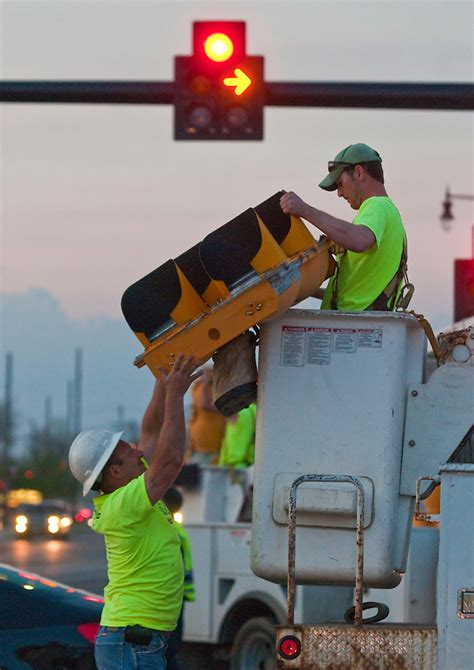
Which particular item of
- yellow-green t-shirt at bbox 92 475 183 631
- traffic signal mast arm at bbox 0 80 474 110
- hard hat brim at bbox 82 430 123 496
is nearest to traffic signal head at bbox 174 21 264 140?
traffic signal mast arm at bbox 0 80 474 110

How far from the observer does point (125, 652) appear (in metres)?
6.55

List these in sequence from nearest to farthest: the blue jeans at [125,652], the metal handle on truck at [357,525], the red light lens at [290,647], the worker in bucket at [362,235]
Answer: the red light lens at [290,647] < the metal handle on truck at [357,525] < the worker in bucket at [362,235] < the blue jeans at [125,652]

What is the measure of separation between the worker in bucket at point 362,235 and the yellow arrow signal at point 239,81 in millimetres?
5670

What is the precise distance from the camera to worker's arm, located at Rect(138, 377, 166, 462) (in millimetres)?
7379

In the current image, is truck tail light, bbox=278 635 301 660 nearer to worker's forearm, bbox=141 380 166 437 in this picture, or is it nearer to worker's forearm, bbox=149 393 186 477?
worker's forearm, bbox=149 393 186 477

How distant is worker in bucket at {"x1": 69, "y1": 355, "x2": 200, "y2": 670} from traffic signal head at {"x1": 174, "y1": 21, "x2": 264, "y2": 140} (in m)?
5.71

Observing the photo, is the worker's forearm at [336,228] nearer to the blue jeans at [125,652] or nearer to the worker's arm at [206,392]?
the blue jeans at [125,652]

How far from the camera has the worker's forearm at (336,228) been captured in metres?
6.16

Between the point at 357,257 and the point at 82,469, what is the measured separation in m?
1.58

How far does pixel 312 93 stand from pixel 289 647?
24.5ft

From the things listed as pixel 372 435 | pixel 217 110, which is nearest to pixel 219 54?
pixel 217 110

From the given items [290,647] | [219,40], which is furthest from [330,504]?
[219,40]

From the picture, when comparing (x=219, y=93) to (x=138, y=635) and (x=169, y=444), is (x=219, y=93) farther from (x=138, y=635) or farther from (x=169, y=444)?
(x=138, y=635)

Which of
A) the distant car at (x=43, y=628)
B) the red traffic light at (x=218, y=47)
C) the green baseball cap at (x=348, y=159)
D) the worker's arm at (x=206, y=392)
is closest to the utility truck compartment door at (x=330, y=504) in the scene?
the green baseball cap at (x=348, y=159)
